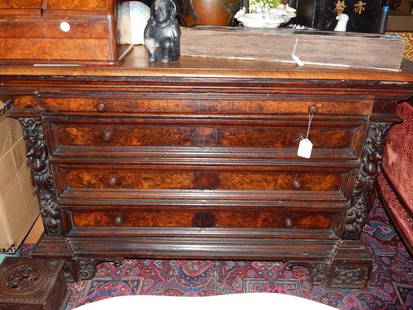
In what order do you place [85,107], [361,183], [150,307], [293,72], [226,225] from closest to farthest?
[150,307]
[293,72]
[85,107]
[361,183]
[226,225]

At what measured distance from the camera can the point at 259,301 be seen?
107 centimetres

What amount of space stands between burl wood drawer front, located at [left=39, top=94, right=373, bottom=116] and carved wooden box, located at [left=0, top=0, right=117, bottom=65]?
0.17m

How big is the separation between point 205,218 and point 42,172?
2.51 feet

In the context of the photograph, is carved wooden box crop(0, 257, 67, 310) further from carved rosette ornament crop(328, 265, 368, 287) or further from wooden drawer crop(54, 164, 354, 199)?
carved rosette ornament crop(328, 265, 368, 287)

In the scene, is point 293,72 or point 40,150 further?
point 40,150

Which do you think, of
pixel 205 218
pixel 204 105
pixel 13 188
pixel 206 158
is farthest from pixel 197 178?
pixel 13 188

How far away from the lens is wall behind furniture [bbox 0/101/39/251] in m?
1.93

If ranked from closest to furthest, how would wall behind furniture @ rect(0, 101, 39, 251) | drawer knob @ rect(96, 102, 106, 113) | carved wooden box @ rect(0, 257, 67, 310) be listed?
1. drawer knob @ rect(96, 102, 106, 113)
2. carved wooden box @ rect(0, 257, 67, 310)
3. wall behind furniture @ rect(0, 101, 39, 251)

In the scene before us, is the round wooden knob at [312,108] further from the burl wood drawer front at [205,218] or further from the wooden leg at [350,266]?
the wooden leg at [350,266]

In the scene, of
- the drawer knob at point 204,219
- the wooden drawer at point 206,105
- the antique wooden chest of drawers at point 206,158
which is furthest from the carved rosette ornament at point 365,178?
the drawer knob at point 204,219

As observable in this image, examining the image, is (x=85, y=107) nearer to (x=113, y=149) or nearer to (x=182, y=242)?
(x=113, y=149)

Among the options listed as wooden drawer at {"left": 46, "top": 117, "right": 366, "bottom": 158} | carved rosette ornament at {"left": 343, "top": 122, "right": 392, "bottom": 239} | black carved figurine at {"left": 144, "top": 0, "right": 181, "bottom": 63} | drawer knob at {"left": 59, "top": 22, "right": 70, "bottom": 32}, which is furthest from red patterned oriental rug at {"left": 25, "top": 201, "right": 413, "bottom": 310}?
drawer knob at {"left": 59, "top": 22, "right": 70, "bottom": 32}

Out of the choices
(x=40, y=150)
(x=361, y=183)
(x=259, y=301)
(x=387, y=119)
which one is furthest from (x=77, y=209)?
(x=387, y=119)

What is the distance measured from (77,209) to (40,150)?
33 centimetres
